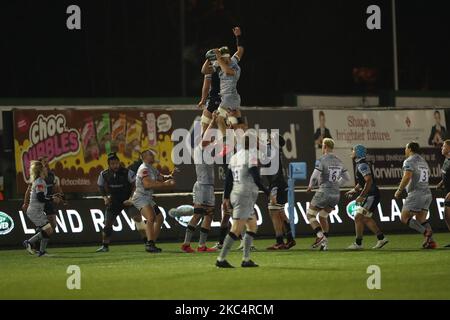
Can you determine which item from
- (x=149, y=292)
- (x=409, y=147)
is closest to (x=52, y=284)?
(x=149, y=292)

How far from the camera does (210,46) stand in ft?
179

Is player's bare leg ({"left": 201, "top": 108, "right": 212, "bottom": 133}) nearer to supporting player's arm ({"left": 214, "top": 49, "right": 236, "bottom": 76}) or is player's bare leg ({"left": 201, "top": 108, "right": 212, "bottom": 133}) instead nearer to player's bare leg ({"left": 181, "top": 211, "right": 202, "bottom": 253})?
supporting player's arm ({"left": 214, "top": 49, "right": 236, "bottom": 76})

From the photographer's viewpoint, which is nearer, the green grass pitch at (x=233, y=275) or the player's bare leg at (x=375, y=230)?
the green grass pitch at (x=233, y=275)

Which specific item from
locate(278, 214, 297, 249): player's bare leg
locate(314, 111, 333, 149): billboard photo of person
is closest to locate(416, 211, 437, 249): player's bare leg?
locate(278, 214, 297, 249): player's bare leg

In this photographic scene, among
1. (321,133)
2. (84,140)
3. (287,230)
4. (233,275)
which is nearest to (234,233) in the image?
(233,275)

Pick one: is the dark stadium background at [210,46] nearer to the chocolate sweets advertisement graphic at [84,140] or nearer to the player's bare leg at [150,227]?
the chocolate sweets advertisement graphic at [84,140]

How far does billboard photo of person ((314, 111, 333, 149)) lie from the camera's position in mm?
32812

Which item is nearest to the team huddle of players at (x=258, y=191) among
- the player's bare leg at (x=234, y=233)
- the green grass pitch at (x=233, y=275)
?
the green grass pitch at (x=233, y=275)

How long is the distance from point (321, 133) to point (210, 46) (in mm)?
22460

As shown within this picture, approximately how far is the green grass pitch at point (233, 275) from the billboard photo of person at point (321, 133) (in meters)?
8.24

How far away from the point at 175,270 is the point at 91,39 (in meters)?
34.5

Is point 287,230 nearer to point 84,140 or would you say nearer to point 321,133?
point 84,140

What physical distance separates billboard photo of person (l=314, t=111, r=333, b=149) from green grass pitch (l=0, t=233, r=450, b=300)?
27.1ft

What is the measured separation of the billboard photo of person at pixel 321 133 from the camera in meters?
32.8
